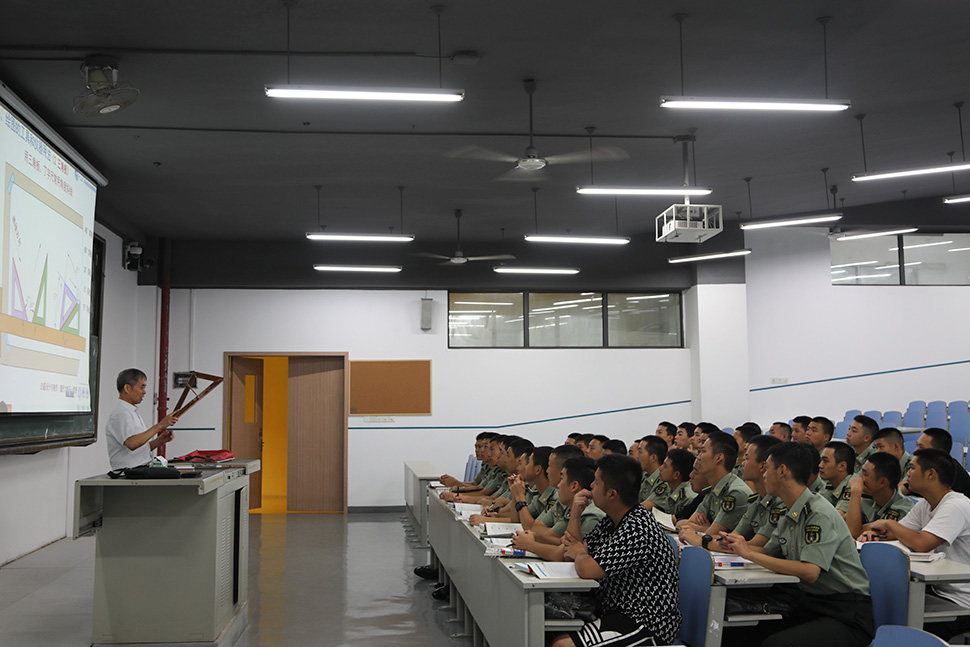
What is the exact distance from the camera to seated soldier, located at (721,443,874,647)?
330 cm

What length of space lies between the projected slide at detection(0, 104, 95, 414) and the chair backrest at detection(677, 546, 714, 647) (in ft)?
14.2

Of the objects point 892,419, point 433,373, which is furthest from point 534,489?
point 892,419

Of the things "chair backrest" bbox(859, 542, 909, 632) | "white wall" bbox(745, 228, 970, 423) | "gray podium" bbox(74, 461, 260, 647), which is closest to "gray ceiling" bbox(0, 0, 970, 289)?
"white wall" bbox(745, 228, 970, 423)

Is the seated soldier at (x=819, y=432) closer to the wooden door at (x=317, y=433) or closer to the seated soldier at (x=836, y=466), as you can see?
the seated soldier at (x=836, y=466)

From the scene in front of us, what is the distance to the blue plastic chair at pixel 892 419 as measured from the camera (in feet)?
35.0

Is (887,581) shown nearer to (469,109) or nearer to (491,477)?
(491,477)

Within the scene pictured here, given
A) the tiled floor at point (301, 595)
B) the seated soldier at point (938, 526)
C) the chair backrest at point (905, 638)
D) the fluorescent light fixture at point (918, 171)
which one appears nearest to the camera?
the chair backrest at point (905, 638)

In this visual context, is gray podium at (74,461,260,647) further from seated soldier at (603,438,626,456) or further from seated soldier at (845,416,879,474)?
seated soldier at (845,416,879,474)

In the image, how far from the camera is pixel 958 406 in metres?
10.2

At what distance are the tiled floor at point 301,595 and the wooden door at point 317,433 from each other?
2029 mm

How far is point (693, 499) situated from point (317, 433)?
7036 mm

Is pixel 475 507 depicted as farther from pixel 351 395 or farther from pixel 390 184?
pixel 351 395

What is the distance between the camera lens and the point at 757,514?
4.28m

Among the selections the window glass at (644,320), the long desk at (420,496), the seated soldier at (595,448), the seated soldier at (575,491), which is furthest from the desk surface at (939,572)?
the window glass at (644,320)
